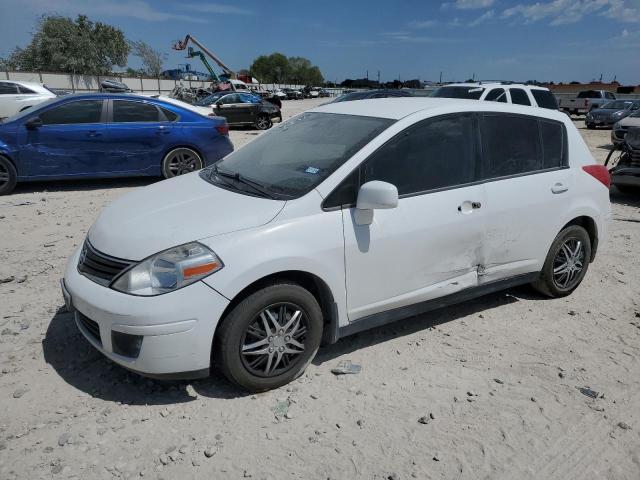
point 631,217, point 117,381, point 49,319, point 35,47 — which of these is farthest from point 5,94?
point 35,47

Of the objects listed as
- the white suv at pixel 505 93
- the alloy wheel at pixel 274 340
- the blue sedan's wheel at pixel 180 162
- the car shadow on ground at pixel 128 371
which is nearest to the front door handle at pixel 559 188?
the car shadow on ground at pixel 128 371

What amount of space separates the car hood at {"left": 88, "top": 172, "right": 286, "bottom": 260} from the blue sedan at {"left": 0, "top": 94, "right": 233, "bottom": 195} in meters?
5.13

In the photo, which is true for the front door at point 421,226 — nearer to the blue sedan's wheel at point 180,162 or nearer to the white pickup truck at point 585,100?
the blue sedan's wheel at point 180,162

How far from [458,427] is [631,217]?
6.27m

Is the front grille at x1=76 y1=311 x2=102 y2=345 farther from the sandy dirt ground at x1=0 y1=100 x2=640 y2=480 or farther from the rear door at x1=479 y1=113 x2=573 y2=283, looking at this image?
the rear door at x1=479 y1=113 x2=573 y2=283

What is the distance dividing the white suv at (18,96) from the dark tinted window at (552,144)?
1559 centimetres

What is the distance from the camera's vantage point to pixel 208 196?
3.41m

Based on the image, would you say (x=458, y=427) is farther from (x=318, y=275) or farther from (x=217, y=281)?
(x=217, y=281)

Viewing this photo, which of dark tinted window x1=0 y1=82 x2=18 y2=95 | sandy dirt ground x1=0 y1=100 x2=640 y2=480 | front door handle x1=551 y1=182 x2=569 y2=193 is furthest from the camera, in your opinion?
dark tinted window x1=0 y1=82 x2=18 y2=95

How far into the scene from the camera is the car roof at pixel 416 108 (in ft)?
12.1

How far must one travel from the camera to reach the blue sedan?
7.82 meters

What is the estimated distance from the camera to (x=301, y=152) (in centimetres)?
369

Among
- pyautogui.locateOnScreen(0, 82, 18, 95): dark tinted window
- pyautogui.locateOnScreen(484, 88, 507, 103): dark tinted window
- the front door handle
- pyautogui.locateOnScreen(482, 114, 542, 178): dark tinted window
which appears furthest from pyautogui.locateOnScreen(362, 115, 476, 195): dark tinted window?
pyautogui.locateOnScreen(0, 82, 18, 95): dark tinted window

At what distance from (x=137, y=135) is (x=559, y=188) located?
21.6 feet
